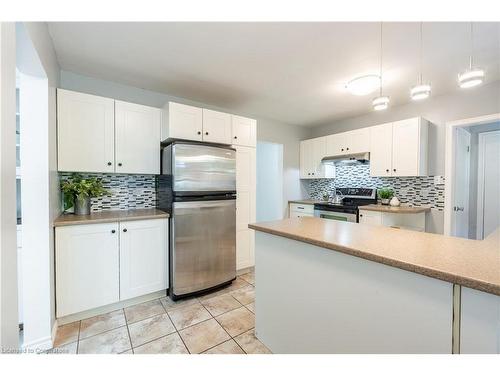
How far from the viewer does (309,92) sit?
2.87 meters

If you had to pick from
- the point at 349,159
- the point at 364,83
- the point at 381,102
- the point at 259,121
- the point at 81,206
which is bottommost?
the point at 81,206

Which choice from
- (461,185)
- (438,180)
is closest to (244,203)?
(438,180)

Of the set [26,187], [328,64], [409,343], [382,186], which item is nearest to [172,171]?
[26,187]

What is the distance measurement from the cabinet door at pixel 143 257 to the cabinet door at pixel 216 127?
1.10 meters

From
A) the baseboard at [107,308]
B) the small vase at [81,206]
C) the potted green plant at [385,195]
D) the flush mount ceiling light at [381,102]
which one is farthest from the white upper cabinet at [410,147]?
the small vase at [81,206]

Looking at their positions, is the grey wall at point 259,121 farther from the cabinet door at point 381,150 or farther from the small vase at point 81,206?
the cabinet door at point 381,150

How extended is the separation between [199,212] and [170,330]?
1.08 m

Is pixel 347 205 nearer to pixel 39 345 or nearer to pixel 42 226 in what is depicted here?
pixel 42 226

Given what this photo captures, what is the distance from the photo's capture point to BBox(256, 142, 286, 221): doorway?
425cm

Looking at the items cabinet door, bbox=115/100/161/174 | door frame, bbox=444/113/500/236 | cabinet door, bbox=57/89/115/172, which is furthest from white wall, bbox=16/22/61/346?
door frame, bbox=444/113/500/236

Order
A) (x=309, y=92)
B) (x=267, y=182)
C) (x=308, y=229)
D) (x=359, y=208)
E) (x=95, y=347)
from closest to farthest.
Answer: (x=308, y=229), (x=95, y=347), (x=309, y=92), (x=359, y=208), (x=267, y=182)

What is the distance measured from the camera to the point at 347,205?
11.4 feet
